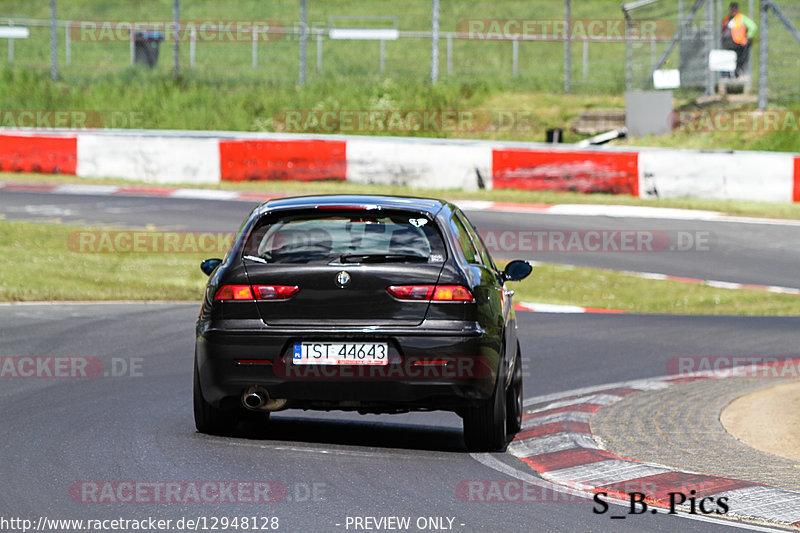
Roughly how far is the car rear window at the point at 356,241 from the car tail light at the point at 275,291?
18 centimetres

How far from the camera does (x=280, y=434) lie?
828 centimetres

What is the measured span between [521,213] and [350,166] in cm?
443

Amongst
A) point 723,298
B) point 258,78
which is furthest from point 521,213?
point 258,78

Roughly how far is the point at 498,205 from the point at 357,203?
16.9 metres

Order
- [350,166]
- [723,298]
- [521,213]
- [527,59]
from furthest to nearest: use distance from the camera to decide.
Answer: [527,59] → [350,166] → [521,213] → [723,298]

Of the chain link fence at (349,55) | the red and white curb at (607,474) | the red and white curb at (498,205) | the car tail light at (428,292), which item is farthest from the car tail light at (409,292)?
the chain link fence at (349,55)

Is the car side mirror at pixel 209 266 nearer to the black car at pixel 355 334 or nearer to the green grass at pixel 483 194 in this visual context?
the black car at pixel 355 334

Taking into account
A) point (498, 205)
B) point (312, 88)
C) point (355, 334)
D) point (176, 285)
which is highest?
point (312, 88)

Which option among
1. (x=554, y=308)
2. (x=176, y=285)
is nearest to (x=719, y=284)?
(x=554, y=308)

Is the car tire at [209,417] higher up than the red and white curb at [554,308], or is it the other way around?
the car tire at [209,417]

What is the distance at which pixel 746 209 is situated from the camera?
23.8m

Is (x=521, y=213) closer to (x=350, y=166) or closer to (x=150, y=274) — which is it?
(x=350, y=166)

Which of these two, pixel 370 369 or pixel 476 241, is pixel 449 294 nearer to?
pixel 370 369

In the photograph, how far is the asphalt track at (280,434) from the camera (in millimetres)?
6199
